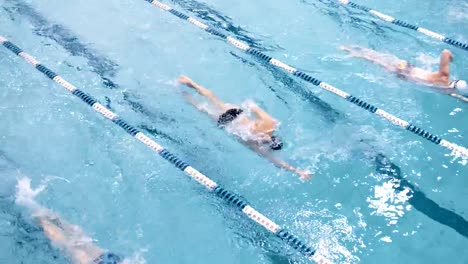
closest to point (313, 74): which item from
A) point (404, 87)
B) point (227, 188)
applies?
point (404, 87)

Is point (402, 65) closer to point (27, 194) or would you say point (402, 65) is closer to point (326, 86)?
point (326, 86)

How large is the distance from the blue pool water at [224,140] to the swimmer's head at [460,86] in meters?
0.25

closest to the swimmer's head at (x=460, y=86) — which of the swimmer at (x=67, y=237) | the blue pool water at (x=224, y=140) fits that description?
the blue pool water at (x=224, y=140)

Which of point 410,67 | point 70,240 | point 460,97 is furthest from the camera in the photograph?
point 410,67

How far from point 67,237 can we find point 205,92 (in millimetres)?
2508

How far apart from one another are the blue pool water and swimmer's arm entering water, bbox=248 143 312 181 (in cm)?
7

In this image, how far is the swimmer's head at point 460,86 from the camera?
6.06m

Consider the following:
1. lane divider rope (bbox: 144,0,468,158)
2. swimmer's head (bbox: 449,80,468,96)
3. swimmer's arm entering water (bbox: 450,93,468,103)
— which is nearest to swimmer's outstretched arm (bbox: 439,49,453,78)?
swimmer's head (bbox: 449,80,468,96)

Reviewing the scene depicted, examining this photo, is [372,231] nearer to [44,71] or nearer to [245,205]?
[245,205]

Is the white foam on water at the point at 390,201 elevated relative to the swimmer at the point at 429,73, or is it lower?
lower

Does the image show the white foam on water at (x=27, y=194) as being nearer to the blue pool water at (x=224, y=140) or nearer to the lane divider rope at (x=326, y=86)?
the blue pool water at (x=224, y=140)

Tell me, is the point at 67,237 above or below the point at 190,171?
below

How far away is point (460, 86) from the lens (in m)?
6.07

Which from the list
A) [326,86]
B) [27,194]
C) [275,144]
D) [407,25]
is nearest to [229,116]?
[275,144]
